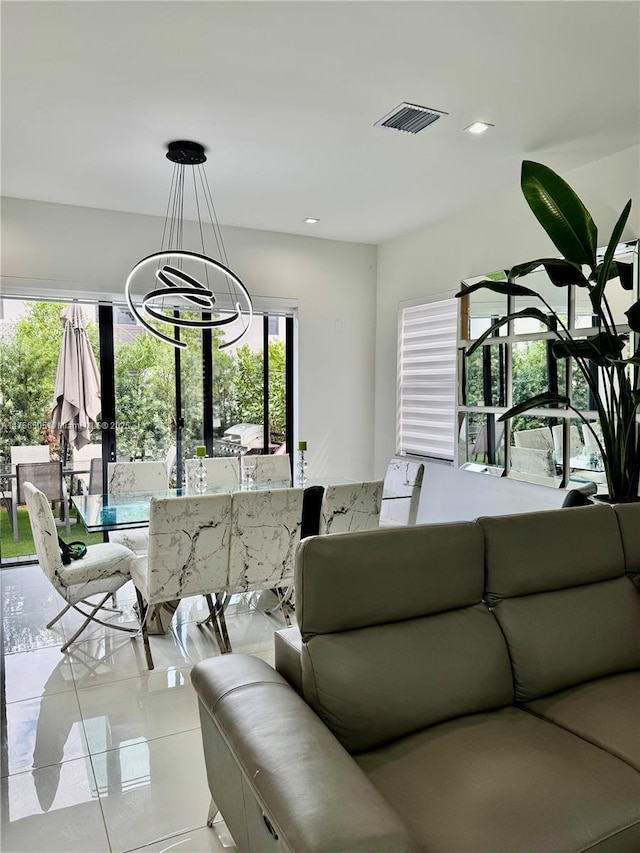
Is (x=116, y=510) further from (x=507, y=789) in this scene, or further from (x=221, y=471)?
(x=507, y=789)

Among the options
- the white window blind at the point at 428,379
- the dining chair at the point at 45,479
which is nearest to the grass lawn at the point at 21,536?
the dining chair at the point at 45,479

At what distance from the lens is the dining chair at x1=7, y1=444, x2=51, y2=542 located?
4996 mm

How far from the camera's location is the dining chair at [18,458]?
4996 millimetres

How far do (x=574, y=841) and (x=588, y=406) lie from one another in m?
2.90

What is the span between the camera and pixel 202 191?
14.1ft

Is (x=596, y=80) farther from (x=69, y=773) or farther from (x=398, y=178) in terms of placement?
(x=69, y=773)

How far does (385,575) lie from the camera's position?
6.04 feet

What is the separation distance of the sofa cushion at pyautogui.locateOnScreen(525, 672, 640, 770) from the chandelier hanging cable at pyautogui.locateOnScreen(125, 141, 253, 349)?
8.15ft

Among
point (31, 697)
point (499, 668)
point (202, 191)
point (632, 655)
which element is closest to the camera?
point (499, 668)

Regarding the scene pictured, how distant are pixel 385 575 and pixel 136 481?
291 centimetres

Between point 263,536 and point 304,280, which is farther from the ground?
point 304,280

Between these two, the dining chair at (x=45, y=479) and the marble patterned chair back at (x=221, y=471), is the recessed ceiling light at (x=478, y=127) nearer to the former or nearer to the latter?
the marble patterned chair back at (x=221, y=471)

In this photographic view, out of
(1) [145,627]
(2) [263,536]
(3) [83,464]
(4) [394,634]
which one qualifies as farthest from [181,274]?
(4) [394,634]

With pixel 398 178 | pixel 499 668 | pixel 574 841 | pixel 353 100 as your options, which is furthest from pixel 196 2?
pixel 574 841
